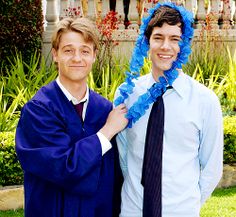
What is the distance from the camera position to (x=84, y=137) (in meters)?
2.69

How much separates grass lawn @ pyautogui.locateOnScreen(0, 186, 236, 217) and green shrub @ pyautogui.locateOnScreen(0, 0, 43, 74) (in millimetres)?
3084

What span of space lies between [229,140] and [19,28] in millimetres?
3529

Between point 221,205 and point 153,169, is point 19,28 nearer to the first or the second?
point 221,205

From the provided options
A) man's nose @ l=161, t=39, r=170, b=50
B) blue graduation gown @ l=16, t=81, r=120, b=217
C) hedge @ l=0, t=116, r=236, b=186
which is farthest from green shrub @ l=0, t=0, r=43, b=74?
man's nose @ l=161, t=39, r=170, b=50

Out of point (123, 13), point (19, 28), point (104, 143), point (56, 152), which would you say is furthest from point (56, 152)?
point (123, 13)

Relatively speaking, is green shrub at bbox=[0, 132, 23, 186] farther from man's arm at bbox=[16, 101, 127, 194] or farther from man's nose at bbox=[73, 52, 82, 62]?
man's nose at bbox=[73, 52, 82, 62]

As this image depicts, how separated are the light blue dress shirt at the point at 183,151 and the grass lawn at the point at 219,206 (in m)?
2.44

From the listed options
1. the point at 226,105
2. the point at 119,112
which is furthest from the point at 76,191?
the point at 226,105

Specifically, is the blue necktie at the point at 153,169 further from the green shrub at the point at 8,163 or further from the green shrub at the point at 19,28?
the green shrub at the point at 19,28

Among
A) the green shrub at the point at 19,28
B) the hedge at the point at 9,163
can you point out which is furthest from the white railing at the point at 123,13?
the hedge at the point at 9,163

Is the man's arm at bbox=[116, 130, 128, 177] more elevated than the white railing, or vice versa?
the white railing

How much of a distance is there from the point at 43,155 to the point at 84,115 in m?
0.32

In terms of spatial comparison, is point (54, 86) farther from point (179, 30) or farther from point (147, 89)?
point (179, 30)

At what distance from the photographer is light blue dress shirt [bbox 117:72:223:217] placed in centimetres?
269
